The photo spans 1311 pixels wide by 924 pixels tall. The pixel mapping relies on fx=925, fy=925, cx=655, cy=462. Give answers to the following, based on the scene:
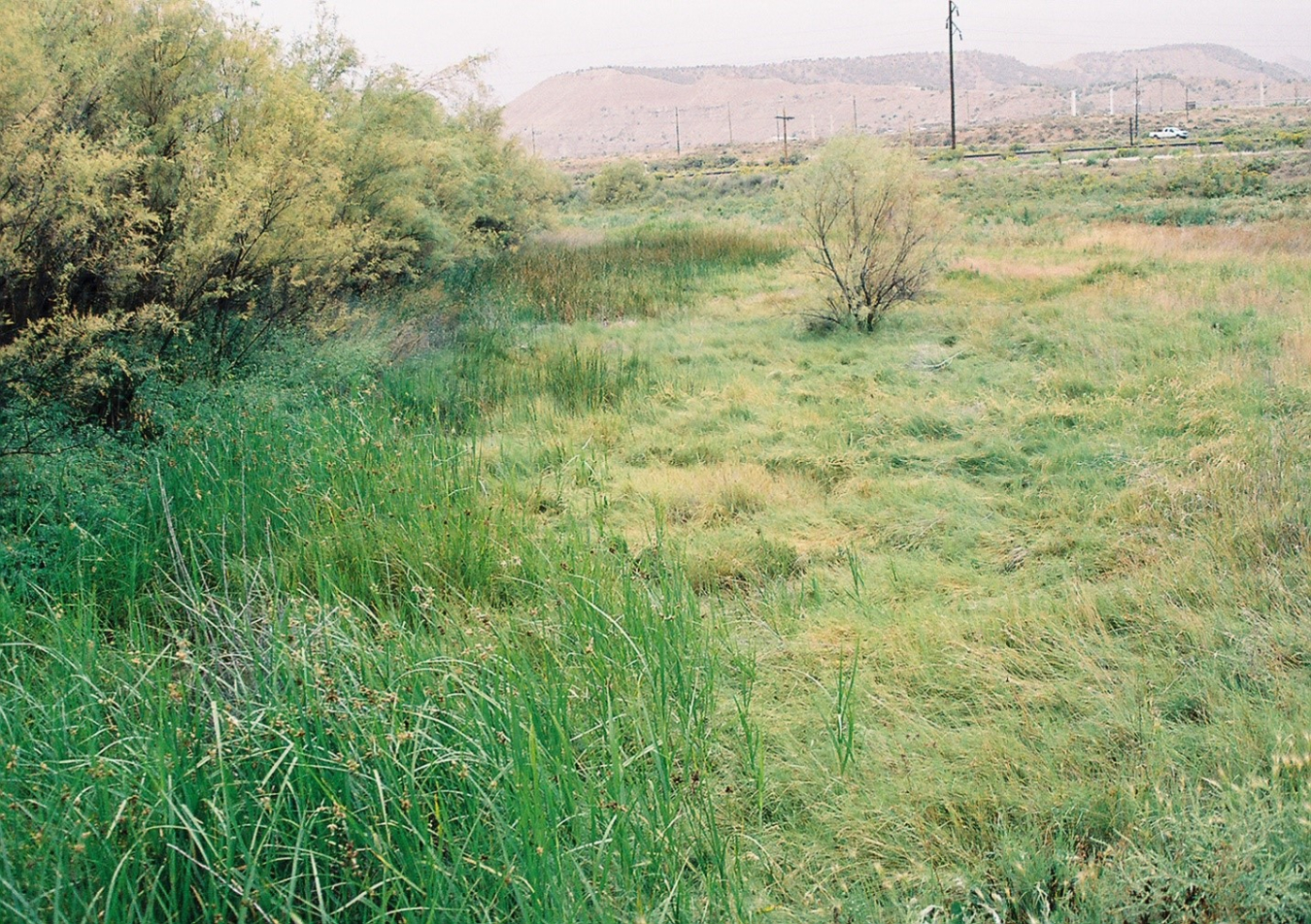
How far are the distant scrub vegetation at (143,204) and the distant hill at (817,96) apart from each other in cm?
10997

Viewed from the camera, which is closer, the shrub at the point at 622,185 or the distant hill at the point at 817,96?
the shrub at the point at 622,185

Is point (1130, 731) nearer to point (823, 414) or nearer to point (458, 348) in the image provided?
point (823, 414)

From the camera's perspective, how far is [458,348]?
10.1 meters

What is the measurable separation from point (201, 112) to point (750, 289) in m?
8.87

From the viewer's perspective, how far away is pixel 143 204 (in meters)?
6.25

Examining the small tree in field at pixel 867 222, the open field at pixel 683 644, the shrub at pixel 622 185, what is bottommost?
the open field at pixel 683 644

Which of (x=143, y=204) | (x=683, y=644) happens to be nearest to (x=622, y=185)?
(x=143, y=204)

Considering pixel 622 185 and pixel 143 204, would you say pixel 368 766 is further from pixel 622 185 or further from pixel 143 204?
pixel 622 185

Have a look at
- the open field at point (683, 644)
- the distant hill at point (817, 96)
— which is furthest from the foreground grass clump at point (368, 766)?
the distant hill at point (817, 96)

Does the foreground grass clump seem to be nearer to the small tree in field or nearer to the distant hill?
the small tree in field

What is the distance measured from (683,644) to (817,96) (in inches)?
6408

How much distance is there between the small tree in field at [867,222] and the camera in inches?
440

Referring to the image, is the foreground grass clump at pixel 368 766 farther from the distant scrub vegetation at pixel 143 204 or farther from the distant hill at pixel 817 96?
the distant hill at pixel 817 96

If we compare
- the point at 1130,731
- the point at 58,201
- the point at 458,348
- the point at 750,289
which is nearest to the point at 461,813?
the point at 1130,731
